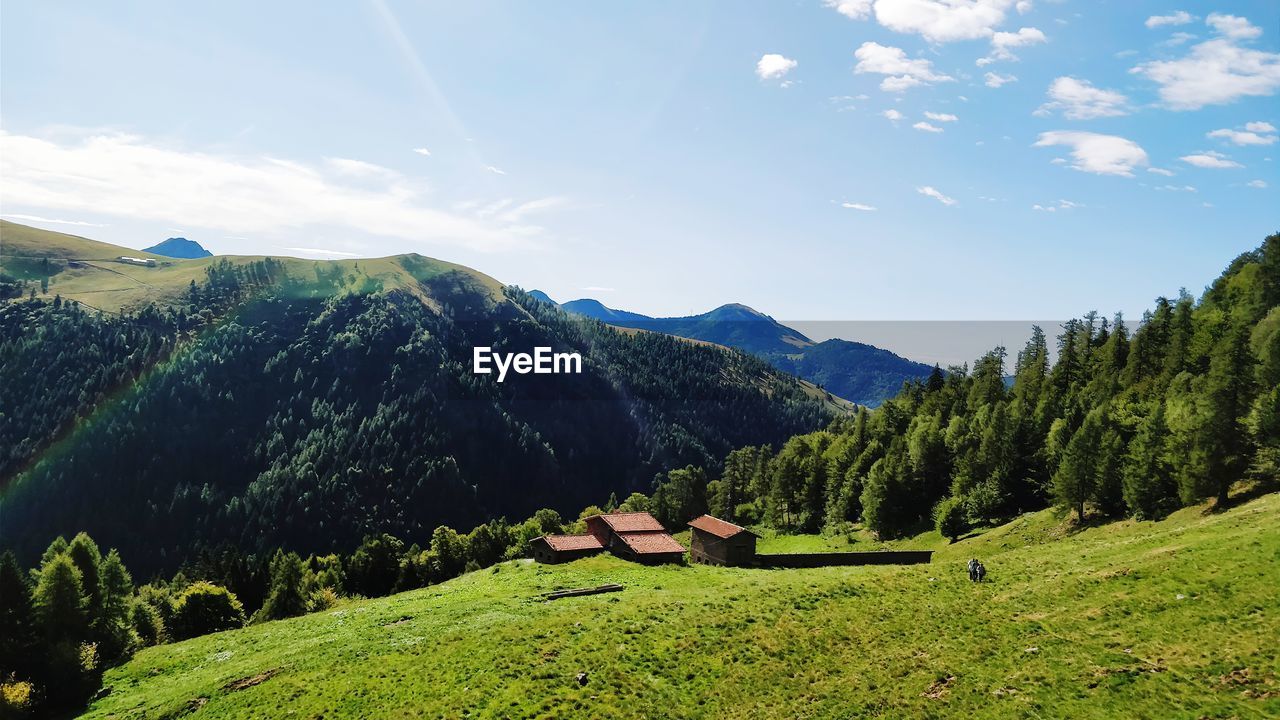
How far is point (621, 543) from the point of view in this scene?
75.5 meters

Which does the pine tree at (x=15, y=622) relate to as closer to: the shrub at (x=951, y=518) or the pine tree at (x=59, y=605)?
the pine tree at (x=59, y=605)

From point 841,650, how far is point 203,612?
79730 mm

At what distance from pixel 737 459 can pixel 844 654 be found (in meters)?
115

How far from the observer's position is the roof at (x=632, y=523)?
3103 inches

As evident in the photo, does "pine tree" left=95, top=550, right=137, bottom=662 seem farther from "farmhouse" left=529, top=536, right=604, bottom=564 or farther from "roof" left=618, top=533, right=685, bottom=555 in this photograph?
"roof" left=618, top=533, right=685, bottom=555

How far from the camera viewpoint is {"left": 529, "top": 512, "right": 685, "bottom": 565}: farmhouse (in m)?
72.6

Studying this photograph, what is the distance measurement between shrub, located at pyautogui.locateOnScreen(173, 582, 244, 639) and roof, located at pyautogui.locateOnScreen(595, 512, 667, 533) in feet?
160

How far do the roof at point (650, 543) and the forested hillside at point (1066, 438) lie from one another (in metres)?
32.4

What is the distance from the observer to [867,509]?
90.3 meters

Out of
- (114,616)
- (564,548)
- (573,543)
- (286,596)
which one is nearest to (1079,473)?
(573,543)

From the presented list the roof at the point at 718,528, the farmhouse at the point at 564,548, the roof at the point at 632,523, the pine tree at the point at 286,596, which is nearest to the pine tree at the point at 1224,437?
the roof at the point at 718,528

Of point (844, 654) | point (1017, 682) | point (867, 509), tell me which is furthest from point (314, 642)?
point (867, 509)

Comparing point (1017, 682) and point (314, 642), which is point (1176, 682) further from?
point (314, 642)

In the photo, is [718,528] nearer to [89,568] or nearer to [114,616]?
[114,616]
